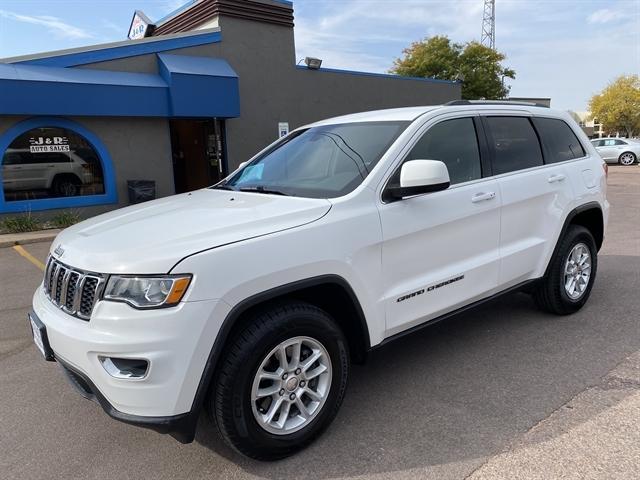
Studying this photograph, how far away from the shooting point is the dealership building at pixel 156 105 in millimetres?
10570

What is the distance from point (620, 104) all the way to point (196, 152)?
54.8 m

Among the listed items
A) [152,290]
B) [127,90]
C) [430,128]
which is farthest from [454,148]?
[127,90]

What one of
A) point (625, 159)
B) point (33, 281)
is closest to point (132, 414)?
point (33, 281)

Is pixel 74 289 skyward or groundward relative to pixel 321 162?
groundward

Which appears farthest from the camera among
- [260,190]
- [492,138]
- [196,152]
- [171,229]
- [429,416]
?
[196,152]

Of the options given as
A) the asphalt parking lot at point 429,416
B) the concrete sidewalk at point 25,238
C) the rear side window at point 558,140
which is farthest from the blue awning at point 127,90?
the rear side window at point 558,140

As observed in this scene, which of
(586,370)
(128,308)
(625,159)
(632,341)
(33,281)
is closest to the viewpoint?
(128,308)

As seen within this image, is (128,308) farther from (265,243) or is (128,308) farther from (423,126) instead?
(423,126)

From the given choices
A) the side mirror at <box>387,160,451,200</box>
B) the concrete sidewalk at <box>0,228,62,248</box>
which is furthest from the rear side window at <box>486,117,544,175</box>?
the concrete sidewalk at <box>0,228,62,248</box>

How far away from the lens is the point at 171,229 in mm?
2689

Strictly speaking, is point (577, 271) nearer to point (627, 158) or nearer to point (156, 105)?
point (156, 105)

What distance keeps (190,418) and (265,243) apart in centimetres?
87

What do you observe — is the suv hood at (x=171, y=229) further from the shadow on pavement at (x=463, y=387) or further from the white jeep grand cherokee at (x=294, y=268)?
the shadow on pavement at (x=463, y=387)

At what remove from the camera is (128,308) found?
2.34 meters
